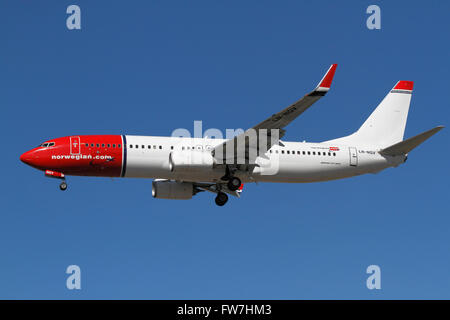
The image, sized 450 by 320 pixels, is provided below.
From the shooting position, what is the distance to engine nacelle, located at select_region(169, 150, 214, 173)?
5312 cm

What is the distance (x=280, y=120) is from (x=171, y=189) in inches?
499

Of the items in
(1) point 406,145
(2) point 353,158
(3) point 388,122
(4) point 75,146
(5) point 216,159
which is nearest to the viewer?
(4) point 75,146

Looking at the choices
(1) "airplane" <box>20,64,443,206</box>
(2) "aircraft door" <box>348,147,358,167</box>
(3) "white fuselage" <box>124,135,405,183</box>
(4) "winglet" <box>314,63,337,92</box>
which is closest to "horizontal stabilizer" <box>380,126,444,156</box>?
(1) "airplane" <box>20,64,443,206</box>

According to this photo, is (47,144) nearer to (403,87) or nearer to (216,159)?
(216,159)

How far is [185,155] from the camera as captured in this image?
53.3 meters

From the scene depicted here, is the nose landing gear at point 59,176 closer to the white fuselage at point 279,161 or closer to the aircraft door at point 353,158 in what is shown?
the white fuselage at point 279,161

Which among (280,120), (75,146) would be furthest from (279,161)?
(75,146)

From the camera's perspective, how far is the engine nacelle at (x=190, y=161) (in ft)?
174

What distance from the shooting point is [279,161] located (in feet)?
Result: 186

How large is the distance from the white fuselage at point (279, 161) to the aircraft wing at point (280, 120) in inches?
57.0

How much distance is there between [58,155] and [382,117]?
25.8 m

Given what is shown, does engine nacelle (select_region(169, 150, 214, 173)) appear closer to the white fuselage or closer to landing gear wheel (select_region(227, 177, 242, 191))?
the white fuselage

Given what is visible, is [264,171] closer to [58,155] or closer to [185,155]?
[185,155]

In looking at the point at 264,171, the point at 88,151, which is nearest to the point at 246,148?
the point at 264,171
